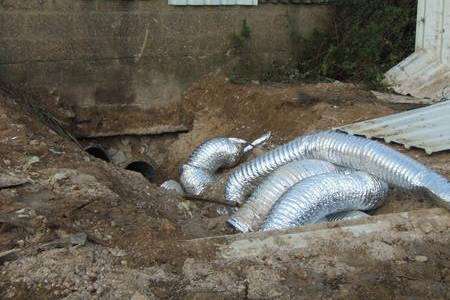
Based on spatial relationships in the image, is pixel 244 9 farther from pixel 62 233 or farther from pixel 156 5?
pixel 62 233

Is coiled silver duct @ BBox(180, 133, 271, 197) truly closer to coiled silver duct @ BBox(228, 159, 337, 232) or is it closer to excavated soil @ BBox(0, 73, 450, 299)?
excavated soil @ BBox(0, 73, 450, 299)

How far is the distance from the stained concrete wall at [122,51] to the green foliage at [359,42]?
0.62 meters

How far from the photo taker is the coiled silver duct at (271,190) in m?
4.97

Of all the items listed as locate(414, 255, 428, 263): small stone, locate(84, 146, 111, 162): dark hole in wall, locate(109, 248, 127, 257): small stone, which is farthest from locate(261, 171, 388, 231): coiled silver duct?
locate(84, 146, 111, 162): dark hole in wall

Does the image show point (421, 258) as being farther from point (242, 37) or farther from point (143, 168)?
point (242, 37)

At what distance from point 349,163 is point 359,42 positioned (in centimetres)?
417

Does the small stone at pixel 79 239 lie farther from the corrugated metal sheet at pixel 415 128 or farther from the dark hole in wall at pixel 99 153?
the dark hole in wall at pixel 99 153

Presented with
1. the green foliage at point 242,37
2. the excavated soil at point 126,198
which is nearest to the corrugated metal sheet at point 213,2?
the green foliage at point 242,37

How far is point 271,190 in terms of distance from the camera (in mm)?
5145

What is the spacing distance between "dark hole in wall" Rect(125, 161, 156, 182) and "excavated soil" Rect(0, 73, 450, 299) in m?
0.11

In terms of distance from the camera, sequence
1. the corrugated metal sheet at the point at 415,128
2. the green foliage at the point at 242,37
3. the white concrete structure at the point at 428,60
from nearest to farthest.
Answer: the corrugated metal sheet at the point at 415,128 → the white concrete structure at the point at 428,60 → the green foliage at the point at 242,37

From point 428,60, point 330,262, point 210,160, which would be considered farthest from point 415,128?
point 330,262

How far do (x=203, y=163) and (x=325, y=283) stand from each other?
132 inches

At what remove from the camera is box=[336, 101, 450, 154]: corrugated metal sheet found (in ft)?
19.5
